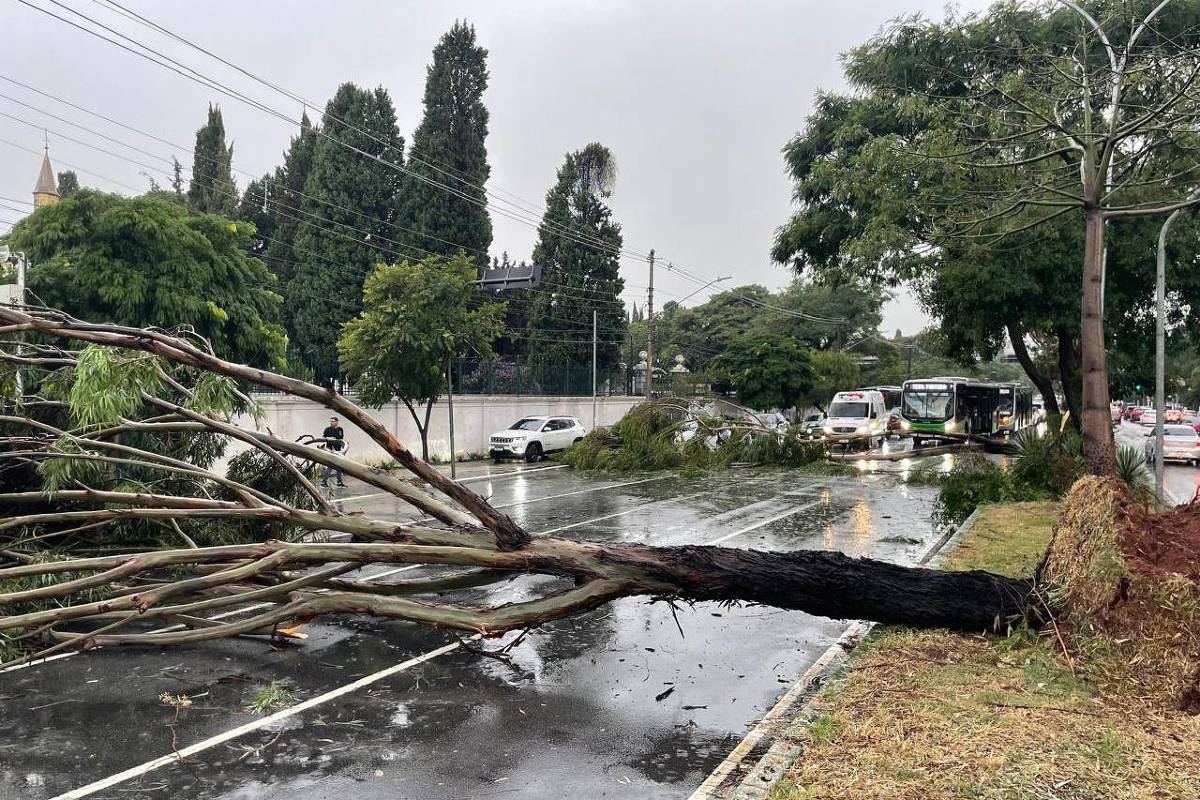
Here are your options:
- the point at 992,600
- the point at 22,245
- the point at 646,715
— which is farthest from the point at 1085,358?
the point at 22,245

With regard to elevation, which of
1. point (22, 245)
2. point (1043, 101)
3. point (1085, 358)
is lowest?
point (1085, 358)

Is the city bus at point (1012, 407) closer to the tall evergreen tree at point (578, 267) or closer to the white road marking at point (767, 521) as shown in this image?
the tall evergreen tree at point (578, 267)

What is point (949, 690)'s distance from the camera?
5004 millimetres

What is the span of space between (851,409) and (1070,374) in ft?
31.2

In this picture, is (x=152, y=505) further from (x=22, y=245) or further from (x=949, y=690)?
(x=22, y=245)

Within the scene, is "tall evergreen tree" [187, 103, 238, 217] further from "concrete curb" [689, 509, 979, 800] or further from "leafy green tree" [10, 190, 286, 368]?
"concrete curb" [689, 509, 979, 800]

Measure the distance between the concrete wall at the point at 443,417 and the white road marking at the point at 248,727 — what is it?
13614mm

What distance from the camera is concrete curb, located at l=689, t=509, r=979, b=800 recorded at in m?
4.08

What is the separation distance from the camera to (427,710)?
551 centimetres

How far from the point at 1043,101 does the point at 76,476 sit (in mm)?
13504

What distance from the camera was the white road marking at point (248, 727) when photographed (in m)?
4.44

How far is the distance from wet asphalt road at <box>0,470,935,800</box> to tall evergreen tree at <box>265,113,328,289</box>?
1384 inches

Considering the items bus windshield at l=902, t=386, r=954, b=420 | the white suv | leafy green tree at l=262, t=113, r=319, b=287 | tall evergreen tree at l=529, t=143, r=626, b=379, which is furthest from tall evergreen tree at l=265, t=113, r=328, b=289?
bus windshield at l=902, t=386, r=954, b=420

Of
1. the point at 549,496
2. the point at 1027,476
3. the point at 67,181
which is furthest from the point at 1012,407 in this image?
the point at 67,181
